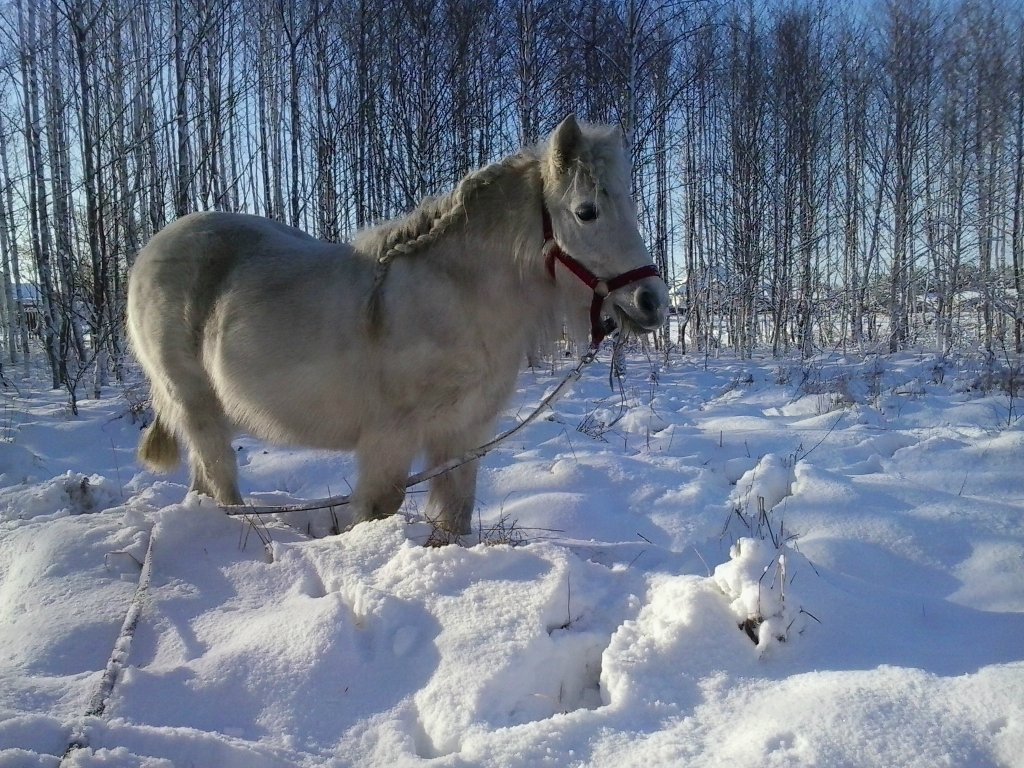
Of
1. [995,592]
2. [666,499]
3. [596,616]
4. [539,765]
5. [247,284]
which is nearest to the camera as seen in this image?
[539,765]

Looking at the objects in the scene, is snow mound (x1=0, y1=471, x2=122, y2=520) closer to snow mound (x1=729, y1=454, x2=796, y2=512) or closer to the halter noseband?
the halter noseband

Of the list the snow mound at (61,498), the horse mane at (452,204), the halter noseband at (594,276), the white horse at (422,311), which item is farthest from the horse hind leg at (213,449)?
→ the halter noseband at (594,276)

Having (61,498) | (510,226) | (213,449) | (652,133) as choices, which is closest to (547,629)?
(510,226)

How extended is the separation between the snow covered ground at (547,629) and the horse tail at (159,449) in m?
0.21

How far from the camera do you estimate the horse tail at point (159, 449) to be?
3895mm

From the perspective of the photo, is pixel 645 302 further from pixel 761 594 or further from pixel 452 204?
pixel 761 594

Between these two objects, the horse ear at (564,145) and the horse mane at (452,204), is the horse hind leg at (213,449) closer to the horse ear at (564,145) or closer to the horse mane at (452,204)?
the horse mane at (452,204)

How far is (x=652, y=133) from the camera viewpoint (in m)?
16.0

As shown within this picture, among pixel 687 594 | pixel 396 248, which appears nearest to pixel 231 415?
pixel 396 248

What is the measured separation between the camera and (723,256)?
54.9 feet

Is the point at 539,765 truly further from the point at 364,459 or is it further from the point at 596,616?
the point at 364,459

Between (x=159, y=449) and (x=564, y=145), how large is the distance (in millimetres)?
2863

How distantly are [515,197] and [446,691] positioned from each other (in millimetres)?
1944

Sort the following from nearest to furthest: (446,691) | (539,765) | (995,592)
Answer: (539,765) → (446,691) → (995,592)
